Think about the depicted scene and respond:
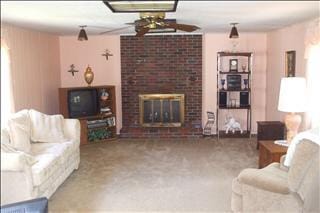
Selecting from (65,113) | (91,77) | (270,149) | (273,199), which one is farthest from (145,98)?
(273,199)

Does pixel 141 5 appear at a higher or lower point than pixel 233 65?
higher

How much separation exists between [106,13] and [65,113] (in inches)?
116

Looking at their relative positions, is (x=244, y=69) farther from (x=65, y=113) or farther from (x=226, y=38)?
(x=65, y=113)

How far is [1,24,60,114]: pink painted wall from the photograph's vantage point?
3959mm

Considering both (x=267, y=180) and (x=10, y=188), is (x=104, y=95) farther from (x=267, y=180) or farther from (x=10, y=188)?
(x=10, y=188)

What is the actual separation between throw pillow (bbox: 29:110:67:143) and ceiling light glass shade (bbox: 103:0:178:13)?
1732 mm

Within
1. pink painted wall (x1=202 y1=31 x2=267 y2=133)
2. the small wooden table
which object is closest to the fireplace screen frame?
pink painted wall (x1=202 y1=31 x2=267 y2=133)

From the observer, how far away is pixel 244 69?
696 centimetres

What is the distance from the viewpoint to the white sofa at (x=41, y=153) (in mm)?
2802

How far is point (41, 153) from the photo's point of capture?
4156 mm

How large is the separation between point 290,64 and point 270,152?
1.91 meters

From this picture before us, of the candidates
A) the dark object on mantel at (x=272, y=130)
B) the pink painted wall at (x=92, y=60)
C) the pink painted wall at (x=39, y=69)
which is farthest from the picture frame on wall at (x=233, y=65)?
the pink painted wall at (x=39, y=69)

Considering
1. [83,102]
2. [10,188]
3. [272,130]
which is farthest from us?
[83,102]

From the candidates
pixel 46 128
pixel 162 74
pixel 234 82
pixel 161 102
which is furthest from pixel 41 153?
pixel 234 82
